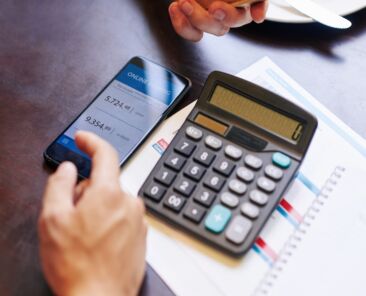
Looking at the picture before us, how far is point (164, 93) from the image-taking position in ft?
1.66

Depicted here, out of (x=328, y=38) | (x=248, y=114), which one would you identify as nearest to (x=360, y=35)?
(x=328, y=38)

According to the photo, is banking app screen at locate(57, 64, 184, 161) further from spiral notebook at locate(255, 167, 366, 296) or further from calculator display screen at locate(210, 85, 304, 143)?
spiral notebook at locate(255, 167, 366, 296)

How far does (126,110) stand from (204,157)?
9 cm

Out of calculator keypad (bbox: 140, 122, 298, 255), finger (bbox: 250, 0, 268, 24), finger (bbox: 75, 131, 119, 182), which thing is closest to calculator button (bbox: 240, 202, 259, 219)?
calculator keypad (bbox: 140, 122, 298, 255)

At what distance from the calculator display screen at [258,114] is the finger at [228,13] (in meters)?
0.08

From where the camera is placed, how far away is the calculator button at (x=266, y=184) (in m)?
0.43

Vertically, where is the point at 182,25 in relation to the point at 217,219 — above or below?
above

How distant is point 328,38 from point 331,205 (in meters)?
0.20

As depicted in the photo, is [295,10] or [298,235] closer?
[298,235]

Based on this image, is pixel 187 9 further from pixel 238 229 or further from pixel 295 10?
pixel 238 229

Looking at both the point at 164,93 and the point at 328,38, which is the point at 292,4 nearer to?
the point at 328,38

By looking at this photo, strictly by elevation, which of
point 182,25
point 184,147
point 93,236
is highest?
point 182,25

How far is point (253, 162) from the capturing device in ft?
1.45

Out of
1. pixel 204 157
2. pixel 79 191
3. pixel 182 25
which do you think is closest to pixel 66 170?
pixel 79 191
